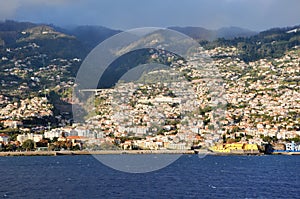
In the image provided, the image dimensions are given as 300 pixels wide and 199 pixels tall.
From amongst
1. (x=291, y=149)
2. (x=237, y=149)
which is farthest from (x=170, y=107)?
(x=291, y=149)

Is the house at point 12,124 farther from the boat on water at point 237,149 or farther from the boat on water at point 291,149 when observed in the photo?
the boat on water at point 291,149

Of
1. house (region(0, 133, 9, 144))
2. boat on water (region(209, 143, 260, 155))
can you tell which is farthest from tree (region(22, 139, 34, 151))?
boat on water (region(209, 143, 260, 155))

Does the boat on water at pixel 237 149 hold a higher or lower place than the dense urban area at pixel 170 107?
lower

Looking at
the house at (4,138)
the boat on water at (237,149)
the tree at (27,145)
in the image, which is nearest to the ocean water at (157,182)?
the boat on water at (237,149)

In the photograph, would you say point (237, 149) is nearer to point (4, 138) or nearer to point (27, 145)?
point (27, 145)

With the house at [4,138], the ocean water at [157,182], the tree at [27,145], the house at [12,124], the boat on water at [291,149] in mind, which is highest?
the house at [12,124]

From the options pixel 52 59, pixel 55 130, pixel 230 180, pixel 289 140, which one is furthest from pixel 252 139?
pixel 52 59

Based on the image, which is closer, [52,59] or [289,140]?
[289,140]

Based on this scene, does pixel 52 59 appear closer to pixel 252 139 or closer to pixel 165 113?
pixel 165 113

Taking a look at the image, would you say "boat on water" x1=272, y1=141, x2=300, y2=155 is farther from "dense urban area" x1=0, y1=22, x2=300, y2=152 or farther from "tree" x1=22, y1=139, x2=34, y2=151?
"tree" x1=22, y1=139, x2=34, y2=151

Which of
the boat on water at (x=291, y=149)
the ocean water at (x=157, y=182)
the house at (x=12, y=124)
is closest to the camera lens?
the ocean water at (x=157, y=182)
